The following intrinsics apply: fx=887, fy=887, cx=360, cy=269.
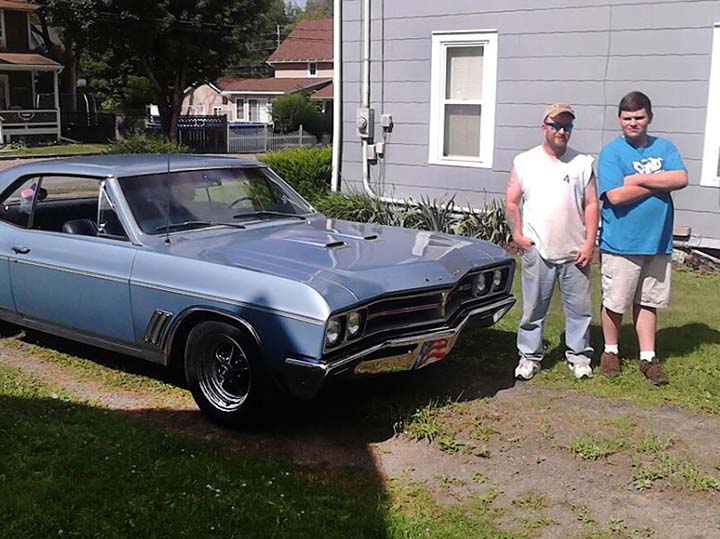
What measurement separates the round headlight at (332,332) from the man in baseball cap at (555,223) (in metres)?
1.73

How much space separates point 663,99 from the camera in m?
9.41

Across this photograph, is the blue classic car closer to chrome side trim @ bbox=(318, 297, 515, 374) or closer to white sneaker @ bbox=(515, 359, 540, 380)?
chrome side trim @ bbox=(318, 297, 515, 374)

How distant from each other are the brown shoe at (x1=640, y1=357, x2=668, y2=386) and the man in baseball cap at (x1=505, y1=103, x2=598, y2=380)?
0.36 m

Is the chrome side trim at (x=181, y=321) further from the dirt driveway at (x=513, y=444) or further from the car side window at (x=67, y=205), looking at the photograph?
the car side window at (x=67, y=205)

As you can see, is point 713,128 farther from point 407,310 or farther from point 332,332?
point 332,332

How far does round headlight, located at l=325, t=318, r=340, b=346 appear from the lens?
4.50 m

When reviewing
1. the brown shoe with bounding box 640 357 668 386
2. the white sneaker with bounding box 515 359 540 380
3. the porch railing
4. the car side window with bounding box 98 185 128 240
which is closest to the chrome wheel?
the car side window with bounding box 98 185 128 240

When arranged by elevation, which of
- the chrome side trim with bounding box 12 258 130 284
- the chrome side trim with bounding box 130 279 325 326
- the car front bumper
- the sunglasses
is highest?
the sunglasses

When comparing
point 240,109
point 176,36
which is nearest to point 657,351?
point 176,36

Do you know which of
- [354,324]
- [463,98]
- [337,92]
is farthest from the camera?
[337,92]

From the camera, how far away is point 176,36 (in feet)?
116

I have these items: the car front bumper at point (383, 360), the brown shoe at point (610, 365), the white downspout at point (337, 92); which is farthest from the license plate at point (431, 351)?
the white downspout at point (337, 92)

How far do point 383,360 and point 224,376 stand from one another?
95cm

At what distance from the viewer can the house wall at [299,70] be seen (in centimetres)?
5798
